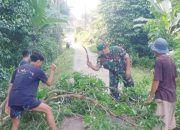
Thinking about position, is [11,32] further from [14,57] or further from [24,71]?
[24,71]

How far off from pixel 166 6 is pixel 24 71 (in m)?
9.37

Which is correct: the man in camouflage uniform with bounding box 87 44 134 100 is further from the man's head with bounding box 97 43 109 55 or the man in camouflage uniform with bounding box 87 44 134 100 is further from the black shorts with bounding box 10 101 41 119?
the black shorts with bounding box 10 101 41 119

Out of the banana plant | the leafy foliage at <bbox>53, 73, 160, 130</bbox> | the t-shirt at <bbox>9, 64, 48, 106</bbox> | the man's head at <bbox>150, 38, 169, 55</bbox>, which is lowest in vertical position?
the leafy foliage at <bbox>53, 73, 160, 130</bbox>

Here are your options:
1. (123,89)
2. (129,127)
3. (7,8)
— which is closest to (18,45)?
(7,8)

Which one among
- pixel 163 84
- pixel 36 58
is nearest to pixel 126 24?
pixel 163 84

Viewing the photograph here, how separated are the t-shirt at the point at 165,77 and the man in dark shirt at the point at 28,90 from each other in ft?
5.63

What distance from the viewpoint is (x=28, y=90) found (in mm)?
5578

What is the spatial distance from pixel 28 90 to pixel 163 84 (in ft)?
7.02

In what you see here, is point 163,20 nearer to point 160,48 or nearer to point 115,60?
point 115,60

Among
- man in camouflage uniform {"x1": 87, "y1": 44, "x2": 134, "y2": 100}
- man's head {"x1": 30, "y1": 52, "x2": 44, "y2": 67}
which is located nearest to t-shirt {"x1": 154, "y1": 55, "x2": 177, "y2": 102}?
man's head {"x1": 30, "y1": 52, "x2": 44, "y2": 67}

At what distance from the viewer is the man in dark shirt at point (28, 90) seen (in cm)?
556

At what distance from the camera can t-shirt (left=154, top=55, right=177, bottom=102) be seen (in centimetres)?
554

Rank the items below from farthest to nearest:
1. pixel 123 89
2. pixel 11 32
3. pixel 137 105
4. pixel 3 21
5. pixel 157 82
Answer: pixel 11 32 < pixel 3 21 < pixel 123 89 < pixel 137 105 < pixel 157 82

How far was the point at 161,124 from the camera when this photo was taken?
5.71 m
